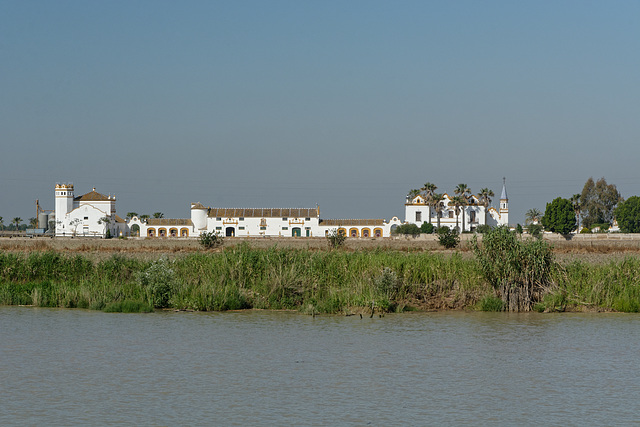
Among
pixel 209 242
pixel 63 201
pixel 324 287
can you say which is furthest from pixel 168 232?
pixel 324 287

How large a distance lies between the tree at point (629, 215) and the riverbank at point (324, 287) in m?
113

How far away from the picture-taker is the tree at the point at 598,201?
5453 inches

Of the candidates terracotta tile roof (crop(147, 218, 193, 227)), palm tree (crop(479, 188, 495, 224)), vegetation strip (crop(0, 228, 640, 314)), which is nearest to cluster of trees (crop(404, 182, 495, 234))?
palm tree (crop(479, 188, 495, 224))

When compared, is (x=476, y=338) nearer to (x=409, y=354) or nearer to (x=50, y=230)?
(x=409, y=354)

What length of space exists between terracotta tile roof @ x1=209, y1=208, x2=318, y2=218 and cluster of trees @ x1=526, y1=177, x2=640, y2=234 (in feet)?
119

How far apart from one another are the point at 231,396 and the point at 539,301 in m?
12.8

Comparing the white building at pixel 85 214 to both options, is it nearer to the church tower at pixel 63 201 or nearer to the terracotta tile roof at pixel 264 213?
the church tower at pixel 63 201

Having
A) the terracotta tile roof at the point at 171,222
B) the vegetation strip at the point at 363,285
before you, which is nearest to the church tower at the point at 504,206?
the terracotta tile roof at the point at 171,222

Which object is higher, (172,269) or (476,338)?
(172,269)

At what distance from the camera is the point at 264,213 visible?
116 m

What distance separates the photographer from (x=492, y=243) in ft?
72.5

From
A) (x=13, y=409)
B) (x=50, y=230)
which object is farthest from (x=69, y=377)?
(x=50, y=230)

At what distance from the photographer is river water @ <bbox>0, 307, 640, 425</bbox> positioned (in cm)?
1105

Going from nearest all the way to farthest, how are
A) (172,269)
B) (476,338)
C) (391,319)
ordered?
(476,338) → (391,319) → (172,269)
